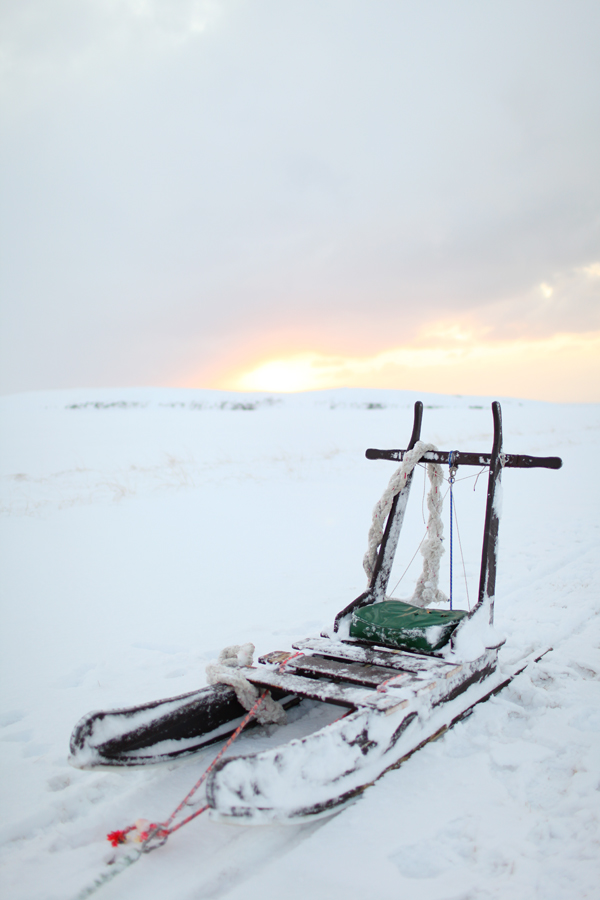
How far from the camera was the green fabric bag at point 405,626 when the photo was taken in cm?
348

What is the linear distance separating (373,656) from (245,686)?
0.84 metres

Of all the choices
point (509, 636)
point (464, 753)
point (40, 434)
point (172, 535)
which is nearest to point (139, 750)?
point (464, 753)

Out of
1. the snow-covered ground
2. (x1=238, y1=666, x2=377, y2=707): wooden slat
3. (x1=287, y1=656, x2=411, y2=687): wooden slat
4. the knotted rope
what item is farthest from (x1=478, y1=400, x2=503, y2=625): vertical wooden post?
the knotted rope

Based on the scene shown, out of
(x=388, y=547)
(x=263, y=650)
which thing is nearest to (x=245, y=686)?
(x=263, y=650)

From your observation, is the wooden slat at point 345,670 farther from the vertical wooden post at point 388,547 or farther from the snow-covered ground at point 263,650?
the vertical wooden post at point 388,547

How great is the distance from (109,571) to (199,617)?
1933mm

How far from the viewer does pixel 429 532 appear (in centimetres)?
443

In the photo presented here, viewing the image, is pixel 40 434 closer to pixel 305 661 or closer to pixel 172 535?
pixel 172 535

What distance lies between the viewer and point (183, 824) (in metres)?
2.34

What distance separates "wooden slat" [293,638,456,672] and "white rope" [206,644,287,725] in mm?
416

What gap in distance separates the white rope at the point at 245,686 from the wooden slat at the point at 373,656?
42 centimetres

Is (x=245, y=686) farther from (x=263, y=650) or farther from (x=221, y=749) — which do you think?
(x=263, y=650)

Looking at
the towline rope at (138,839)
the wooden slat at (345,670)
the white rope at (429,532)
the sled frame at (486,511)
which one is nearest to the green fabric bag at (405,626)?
the sled frame at (486,511)

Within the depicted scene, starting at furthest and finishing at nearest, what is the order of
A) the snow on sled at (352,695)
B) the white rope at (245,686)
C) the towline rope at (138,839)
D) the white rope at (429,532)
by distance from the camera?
the white rope at (429,532) → the white rope at (245,686) → the snow on sled at (352,695) → the towline rope at (138,839)
